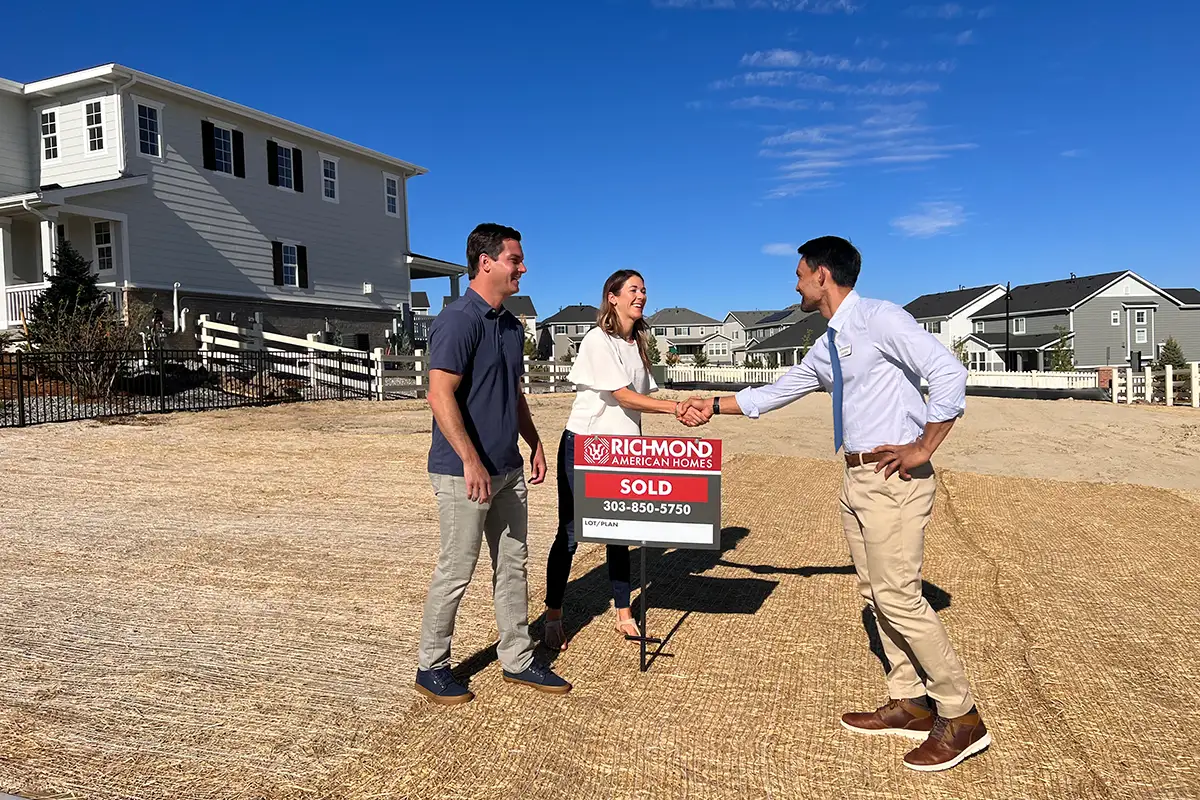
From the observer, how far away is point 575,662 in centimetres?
427

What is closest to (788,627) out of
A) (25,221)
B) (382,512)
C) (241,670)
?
(241,670)

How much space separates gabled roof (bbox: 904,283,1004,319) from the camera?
6619 cm

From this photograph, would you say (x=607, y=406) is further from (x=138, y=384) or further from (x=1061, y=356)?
(x=1061, y=356)

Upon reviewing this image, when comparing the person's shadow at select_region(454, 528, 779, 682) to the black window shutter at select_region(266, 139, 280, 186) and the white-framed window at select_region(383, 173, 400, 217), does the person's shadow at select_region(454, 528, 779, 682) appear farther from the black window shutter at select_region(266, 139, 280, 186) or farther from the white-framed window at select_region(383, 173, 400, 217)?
the white-framed window at select_region(383, 173, 400, 217)

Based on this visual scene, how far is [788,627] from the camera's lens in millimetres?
4746

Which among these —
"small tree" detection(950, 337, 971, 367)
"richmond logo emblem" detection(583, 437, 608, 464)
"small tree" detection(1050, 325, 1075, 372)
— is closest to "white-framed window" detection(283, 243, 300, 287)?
"richmond logo emblem" detection(583, 437, 608, 464)

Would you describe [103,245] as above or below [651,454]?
above

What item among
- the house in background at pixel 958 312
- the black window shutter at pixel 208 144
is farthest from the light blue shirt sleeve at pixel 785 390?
the house in background at pixel 958 312

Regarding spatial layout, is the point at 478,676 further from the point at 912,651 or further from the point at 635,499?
the point at 912,651

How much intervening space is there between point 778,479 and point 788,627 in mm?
5533

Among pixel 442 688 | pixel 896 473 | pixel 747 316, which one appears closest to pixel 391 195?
pixel 442 688

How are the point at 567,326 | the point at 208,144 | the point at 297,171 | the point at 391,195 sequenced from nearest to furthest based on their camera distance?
the point at 208,144
the point at 297,171
the point at 391,195
the point at 567,326

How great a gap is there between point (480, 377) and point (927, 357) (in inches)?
74.1

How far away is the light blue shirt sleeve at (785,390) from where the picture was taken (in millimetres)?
3928
